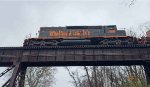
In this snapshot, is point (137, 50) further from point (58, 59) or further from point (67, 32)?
point (67, 32)

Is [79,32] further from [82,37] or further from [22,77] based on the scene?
[22,77]

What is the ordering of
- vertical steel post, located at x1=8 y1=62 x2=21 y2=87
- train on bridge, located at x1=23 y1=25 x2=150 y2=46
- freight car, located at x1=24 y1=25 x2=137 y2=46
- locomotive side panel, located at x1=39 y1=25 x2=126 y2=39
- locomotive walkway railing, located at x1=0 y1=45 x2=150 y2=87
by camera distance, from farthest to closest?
locomotive side panel, located at x1=39 y1=25 x2=126 y2=39 → freight car, located at x1=24 y1=25 x2=137 y2=46 → train on bridge, located at x1=23 y1=25 x2=150 y2=46 → locomotive walkway railing, located at x1=0 y1=45 x2=150 y2=87 → vertical steel post, located at x1=8 y1=62 x2=21 y2=87

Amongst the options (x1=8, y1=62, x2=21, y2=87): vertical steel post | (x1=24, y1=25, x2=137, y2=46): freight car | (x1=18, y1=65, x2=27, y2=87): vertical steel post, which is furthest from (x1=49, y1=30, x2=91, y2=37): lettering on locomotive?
(x1=8, y1=62, x2=21, y2=87): vertical steel post

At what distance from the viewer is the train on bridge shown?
2674cm

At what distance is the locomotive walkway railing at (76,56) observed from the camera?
22.3m

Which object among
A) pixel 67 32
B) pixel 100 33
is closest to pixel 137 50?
pixel 100 33

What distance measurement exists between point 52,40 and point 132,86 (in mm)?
11509

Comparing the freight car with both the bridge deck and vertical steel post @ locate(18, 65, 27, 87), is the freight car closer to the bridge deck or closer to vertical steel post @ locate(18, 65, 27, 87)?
the bridge deck

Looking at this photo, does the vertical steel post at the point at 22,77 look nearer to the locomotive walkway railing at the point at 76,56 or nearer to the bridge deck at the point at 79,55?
the locomotive walkway railing at the point at 76,56

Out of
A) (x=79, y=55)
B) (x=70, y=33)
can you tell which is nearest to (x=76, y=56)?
(x=79, y=55)

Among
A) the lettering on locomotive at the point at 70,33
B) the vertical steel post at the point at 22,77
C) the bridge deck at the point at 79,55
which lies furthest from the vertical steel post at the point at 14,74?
the lettering on locomotive at the point at 70,33

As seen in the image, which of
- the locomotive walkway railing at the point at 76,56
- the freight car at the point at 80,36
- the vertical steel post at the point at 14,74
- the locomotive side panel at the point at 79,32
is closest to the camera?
the vertical steel post at the point at 14,74

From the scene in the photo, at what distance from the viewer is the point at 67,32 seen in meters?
28.7

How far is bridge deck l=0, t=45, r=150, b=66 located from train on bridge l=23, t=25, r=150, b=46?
329 centimetres
